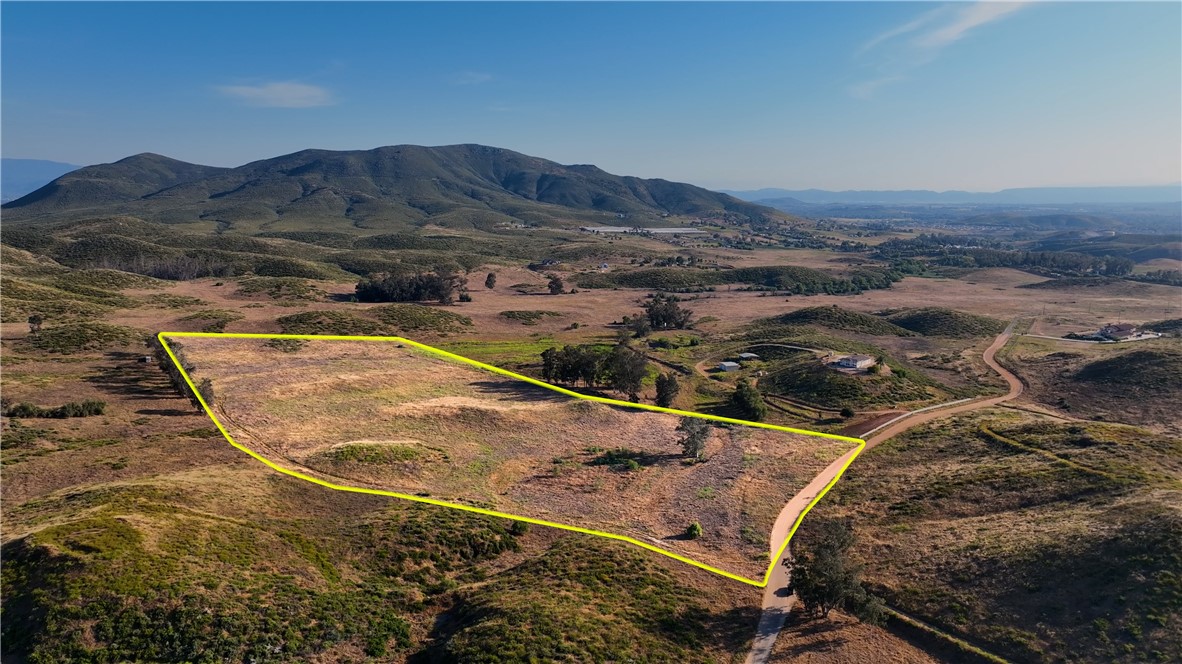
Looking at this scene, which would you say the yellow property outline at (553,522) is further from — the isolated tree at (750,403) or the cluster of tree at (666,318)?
the cluster of tree at (666,318)

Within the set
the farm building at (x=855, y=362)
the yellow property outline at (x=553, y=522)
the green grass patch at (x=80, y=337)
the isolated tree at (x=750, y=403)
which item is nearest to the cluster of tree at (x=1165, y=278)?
the farm building at (x=855, y=362)

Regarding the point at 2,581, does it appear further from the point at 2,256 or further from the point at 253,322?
the point at 2,256

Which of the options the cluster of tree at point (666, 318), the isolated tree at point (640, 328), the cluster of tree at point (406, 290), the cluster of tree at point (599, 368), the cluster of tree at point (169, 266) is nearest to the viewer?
the cluster of tree at point (599, 368)

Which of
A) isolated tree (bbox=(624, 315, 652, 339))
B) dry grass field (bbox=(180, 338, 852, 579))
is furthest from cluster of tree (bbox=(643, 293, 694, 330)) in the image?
dry grass field (bbox=(180, 338, 852, 579))

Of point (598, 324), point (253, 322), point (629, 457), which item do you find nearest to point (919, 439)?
point (629, 457)

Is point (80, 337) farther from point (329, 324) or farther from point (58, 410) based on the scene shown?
point (58, 410)

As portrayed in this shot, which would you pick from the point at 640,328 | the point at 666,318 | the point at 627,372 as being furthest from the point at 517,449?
the point at 666,318

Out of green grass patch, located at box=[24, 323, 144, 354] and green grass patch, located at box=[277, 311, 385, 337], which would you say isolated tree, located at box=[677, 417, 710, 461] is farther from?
green grass patch, located at box=[24, 323, 144, 354]
